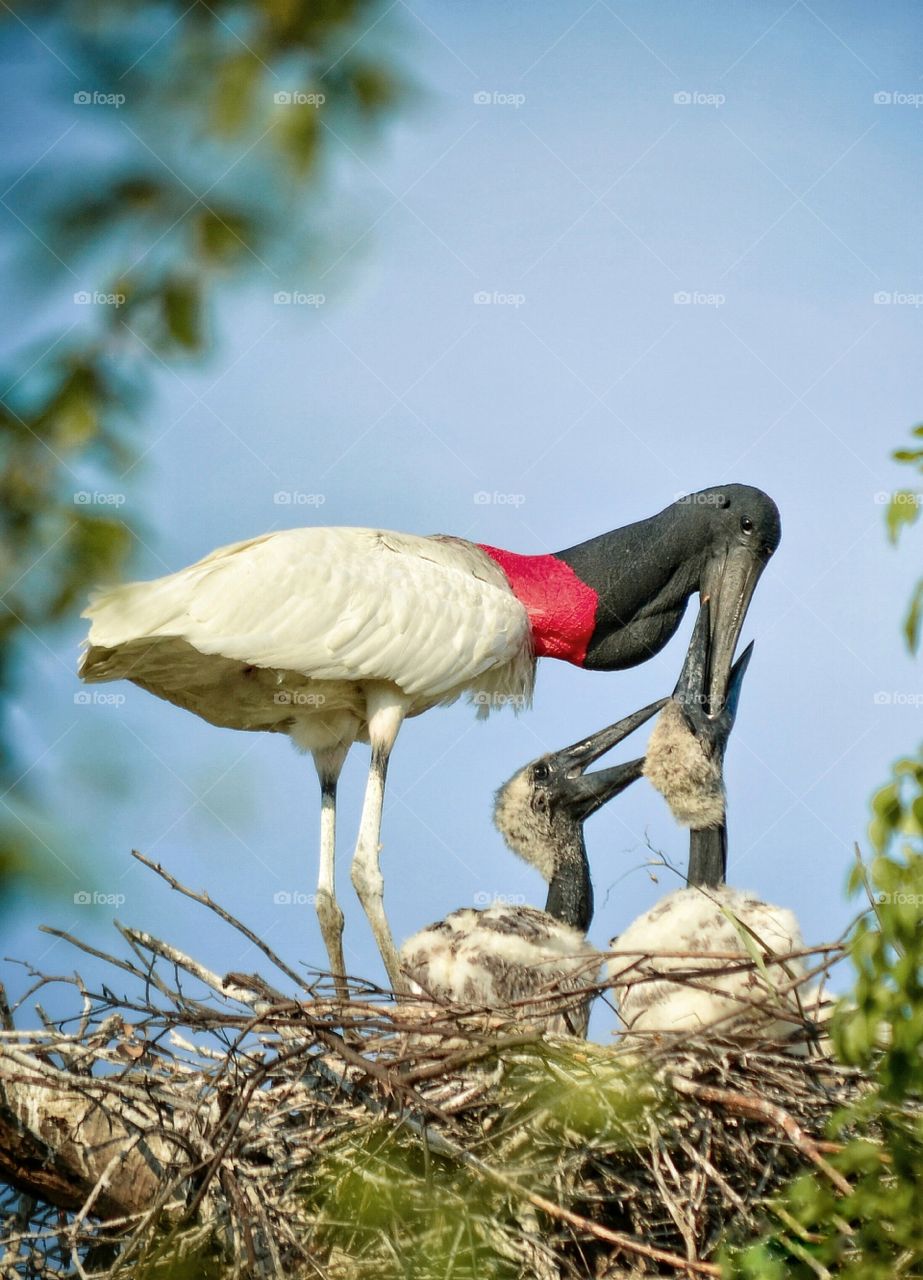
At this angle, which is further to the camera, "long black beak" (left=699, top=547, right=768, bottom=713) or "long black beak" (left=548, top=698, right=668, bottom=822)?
"long black beak" (left=699, top=547, right=768, bottom=713)

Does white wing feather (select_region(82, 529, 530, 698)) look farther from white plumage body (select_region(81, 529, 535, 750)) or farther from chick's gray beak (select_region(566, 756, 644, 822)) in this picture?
chick's gray beak (select_region(566, 756, 644, 822))

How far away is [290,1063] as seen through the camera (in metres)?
3.83

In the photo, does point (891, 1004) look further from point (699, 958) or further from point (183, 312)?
point (699, 958)

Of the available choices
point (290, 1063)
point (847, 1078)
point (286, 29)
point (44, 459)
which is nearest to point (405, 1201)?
point (290, 1063)

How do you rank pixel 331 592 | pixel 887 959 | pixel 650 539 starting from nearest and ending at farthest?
pixel 887 959, pixel 331 592, pixel 650 539

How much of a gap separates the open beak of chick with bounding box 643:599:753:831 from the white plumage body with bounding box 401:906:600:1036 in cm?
89

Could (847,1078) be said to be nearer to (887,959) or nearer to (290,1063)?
(290,1063)

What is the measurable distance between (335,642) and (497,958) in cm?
148

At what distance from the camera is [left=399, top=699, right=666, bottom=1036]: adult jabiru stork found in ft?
14.2

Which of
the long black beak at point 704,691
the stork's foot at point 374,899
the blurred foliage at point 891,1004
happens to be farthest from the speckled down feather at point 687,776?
the blurred foliage at point 891,1004

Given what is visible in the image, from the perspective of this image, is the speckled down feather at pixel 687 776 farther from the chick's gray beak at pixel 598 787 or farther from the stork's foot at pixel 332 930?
the stork's foot at pixel 332 930

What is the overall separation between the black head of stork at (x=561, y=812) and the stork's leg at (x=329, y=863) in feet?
2.13

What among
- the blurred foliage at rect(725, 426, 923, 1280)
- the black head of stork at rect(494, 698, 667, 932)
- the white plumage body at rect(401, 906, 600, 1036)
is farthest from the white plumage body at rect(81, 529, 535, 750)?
the blurred foliage at rect(725, 426, 923, 1280)

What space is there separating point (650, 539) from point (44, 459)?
211 inches
